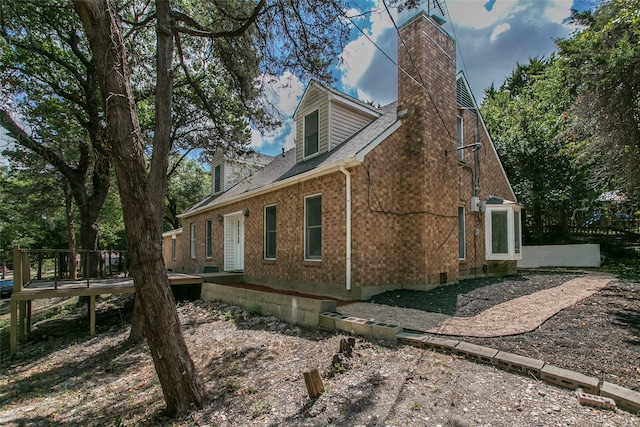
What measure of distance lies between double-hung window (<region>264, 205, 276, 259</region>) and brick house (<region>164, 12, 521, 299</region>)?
3 cm

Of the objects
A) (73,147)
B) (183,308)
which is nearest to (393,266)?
(183,308)

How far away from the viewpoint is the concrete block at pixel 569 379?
316 centimetres

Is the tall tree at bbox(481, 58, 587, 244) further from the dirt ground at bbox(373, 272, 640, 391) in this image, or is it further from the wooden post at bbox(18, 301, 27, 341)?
the wooden post at bbox(18, 301, 27, 341)

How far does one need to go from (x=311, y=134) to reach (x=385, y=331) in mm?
7334

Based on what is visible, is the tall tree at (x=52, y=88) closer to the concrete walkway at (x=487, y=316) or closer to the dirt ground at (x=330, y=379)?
the dirt ground at (x=330, y=379)

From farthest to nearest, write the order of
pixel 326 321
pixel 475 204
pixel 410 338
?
pixel 475 204 → pixel 326 321 → pixel 410 338

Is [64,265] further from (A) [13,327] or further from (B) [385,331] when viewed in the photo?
(B) [385,331]

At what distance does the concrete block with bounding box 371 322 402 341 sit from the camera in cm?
491

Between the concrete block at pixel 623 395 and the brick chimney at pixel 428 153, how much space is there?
4848 millimetres

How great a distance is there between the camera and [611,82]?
877 cm

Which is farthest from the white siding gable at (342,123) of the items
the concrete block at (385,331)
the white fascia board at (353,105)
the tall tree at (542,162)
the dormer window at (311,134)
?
the tall tree at (542,162)

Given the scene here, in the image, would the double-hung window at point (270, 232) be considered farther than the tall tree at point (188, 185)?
No

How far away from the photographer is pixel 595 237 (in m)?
17.9

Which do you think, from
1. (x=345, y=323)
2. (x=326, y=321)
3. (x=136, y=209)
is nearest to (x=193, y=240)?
(x=326, y=321)
